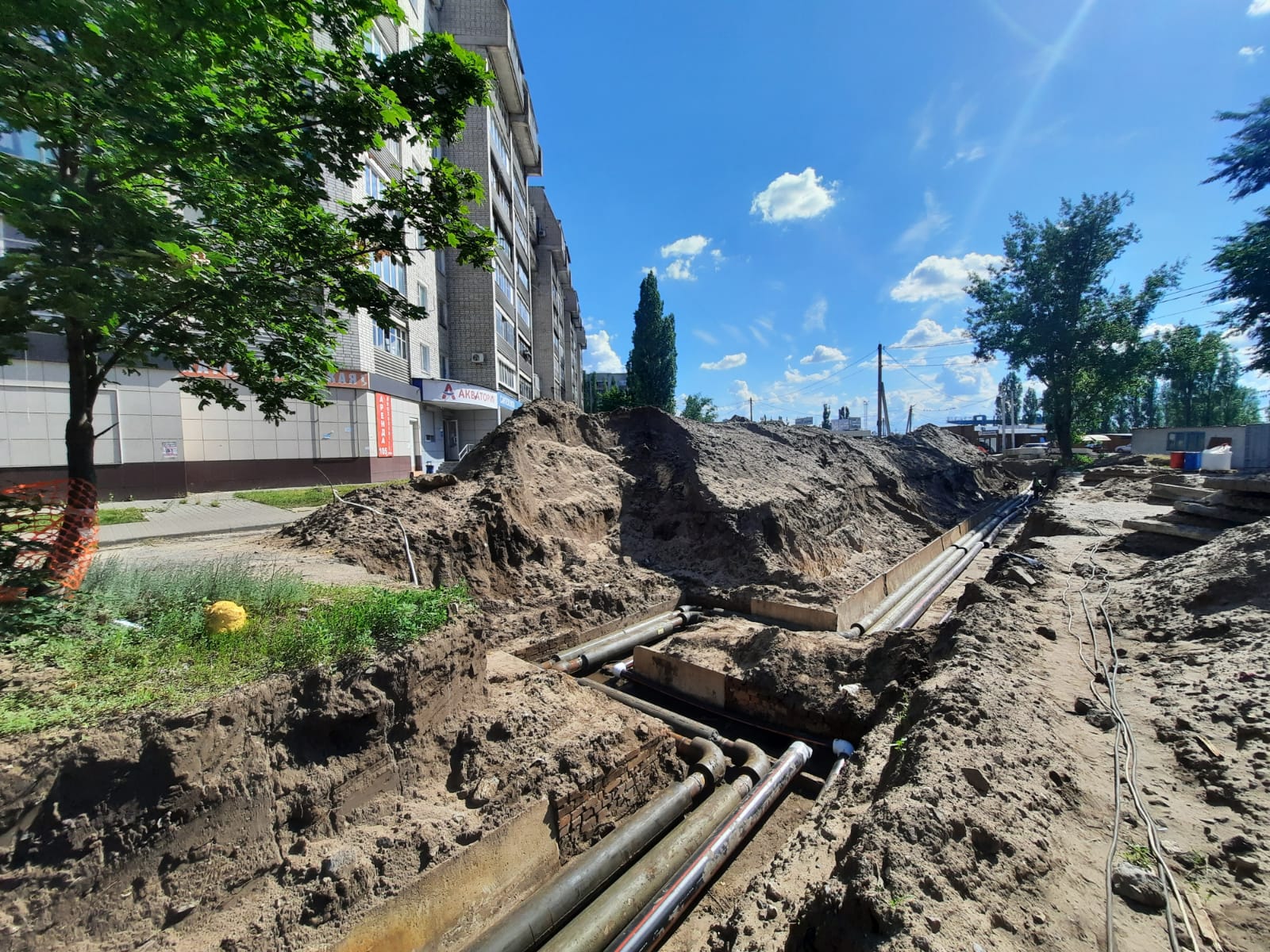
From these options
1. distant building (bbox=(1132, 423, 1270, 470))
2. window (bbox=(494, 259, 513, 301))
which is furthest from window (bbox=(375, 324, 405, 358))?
distant building (bbox=(1132, 423, 1270, 470))

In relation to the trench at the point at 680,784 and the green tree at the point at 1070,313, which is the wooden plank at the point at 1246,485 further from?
the green tree at the point at 1070,313

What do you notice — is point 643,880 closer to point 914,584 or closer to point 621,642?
point 621,642

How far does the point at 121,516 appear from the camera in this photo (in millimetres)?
11758

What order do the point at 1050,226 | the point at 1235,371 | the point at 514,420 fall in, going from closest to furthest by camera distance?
the point at 514,420 → the point at 1050,226 → the point at 1235,371

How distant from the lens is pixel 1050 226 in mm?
27281

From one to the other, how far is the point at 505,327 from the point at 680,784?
3099 centimetres

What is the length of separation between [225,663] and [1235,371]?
93377 millimetres

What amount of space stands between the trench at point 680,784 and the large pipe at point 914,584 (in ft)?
0.51

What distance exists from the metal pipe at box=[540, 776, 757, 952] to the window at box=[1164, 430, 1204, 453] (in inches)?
1515

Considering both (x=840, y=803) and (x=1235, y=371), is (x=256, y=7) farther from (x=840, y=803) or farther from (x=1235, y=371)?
(x=1235, y=371)

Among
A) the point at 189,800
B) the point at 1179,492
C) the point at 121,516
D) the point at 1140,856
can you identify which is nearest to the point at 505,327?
the point at 121,516

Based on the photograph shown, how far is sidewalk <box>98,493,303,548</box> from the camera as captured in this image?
9.95 metres

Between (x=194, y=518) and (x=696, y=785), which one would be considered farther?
(x=194, y=518)

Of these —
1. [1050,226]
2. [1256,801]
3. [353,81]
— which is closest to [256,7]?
[353,81]
